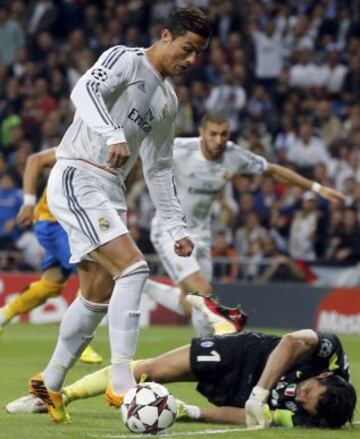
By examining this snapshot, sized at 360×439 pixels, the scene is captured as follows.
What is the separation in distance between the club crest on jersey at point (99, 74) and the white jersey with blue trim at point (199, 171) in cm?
535

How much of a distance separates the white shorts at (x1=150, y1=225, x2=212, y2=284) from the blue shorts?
0.91m

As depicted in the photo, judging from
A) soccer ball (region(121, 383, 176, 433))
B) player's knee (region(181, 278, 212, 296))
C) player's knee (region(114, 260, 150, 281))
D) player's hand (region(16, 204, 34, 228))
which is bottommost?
player's knee (region(181, 278, 212, 296))

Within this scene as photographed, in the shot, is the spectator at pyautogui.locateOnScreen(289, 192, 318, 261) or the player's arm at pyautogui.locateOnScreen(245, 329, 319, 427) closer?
the player's arm at pyautogui.locateOnScreen(245, 329, 319, 427)

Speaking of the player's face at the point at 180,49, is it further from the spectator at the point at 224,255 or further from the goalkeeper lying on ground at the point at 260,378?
the spectator at the point at 224,255

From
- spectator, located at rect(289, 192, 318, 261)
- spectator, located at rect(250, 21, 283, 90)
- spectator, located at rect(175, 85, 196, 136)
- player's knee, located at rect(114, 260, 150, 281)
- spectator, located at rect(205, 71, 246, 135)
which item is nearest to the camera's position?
player's knee, located at rect(114, 260, 150, 281)

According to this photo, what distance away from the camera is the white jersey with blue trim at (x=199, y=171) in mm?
13336

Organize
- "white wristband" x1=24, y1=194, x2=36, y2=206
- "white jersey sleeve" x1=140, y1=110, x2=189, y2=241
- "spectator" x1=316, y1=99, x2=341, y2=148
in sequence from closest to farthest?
1. "white jersey sleeve" x1=140, y1=110, x2=189, y2=241
2. "white wristband" x1=24, y1=194, x2=36, y2=206
3. "spectator" x1=316, y1=99, x2=341, y2=148

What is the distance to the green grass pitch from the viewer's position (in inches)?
303

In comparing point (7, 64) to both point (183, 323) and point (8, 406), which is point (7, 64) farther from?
point (8, 406)

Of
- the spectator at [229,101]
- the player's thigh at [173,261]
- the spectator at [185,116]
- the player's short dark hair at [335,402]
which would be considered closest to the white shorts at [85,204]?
the player's short dark hair at [335,402]

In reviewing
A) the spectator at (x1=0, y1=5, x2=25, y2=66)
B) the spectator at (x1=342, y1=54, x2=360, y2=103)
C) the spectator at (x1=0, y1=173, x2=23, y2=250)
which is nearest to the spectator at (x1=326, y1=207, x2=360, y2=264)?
the spectator at (x1=342, y1=54, x2=360, y2=103)

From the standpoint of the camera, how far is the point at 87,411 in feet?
29.9

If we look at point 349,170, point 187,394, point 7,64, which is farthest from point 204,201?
point 7,64

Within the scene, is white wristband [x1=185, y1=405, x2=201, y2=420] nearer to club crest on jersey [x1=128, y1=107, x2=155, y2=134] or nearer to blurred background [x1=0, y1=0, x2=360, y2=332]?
club crest on jersey [x1=128, y1=107, x2=155, y2=134]
